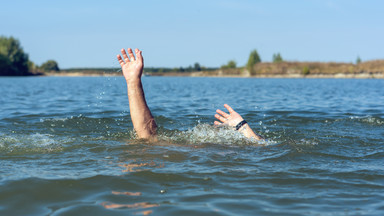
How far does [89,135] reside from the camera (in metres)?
6.71

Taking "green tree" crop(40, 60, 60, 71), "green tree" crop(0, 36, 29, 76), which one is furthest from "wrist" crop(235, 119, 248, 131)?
"green tree" crop(40, 60, 60, 71)

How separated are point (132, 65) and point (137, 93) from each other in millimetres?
428

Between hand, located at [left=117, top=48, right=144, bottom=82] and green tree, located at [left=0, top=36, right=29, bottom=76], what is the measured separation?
3603 inches

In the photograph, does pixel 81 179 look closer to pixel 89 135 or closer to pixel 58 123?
pixel 89 135

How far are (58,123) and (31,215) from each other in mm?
5286

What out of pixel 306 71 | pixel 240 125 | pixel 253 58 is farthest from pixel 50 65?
pixel 240 125

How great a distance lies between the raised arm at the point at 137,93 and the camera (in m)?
5.26

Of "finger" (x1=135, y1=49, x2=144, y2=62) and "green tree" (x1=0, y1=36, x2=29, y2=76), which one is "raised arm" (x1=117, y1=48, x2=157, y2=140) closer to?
"finger" (x1=135, y1=49, x2=144, y2=62)

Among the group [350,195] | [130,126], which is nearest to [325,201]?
[350,195]

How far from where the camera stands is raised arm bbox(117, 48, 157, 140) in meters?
5.26

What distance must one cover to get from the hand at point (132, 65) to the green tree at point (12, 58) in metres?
91.5

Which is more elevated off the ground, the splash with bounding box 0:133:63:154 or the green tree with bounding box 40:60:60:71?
the green tree with bounding box 40:60:60:71

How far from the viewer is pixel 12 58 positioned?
300 feet

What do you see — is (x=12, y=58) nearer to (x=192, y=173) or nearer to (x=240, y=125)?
(x=240, y=125)
